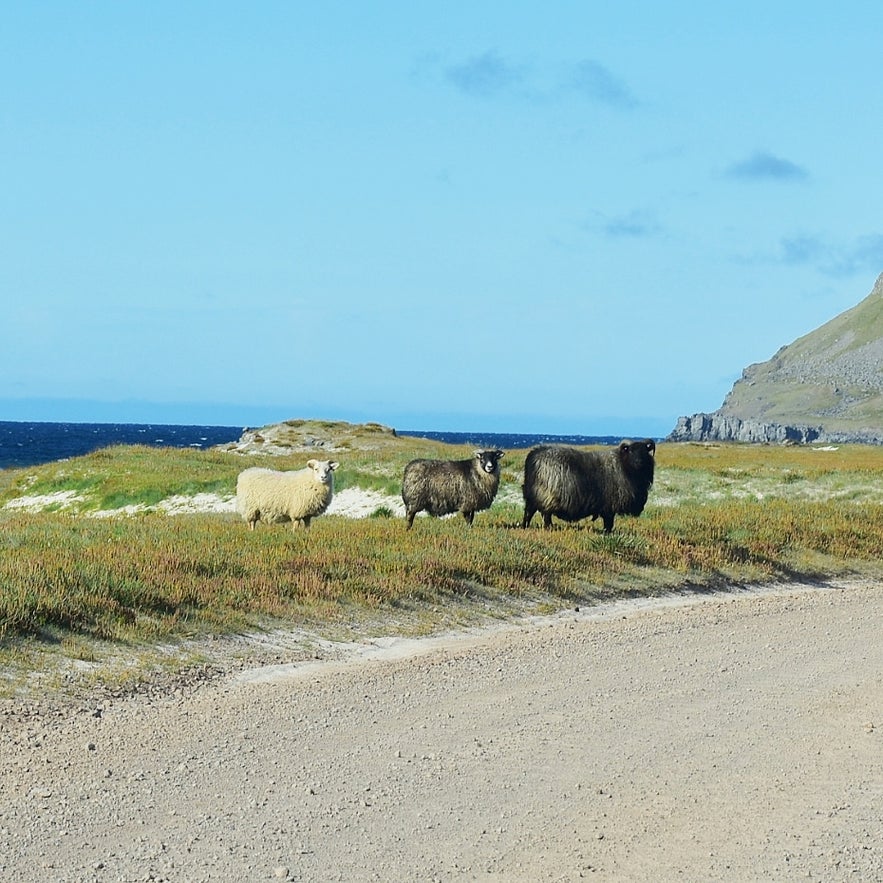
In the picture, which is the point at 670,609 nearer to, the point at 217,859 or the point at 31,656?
the point at 31,656

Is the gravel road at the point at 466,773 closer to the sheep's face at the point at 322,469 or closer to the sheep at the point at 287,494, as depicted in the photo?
the sheep's face at the point at 322,469

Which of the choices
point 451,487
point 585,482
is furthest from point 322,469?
point 585,482

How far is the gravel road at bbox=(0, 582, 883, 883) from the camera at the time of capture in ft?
23.6

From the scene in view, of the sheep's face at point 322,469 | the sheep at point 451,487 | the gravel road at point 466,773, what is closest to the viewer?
the gravel road at point 466,773

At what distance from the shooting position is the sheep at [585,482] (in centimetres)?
2209

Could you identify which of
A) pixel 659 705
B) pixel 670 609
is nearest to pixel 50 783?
pixel 659 705

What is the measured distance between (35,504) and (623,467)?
79.8 feet

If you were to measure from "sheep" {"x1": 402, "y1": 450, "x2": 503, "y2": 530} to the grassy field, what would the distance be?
496 millimetres

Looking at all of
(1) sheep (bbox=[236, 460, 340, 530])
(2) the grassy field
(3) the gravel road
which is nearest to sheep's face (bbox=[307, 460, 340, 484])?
(1) sheep (bbox=[236, 460, 340, 530])

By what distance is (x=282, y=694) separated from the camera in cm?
1101

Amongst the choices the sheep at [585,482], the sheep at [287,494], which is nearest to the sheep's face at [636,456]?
the sheep at [585,482]

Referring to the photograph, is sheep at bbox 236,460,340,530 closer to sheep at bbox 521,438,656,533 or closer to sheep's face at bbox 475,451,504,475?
sheep's face at bbox 475,451,504,475

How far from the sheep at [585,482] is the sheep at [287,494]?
145 inches

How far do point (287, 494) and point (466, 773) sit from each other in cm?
1331
